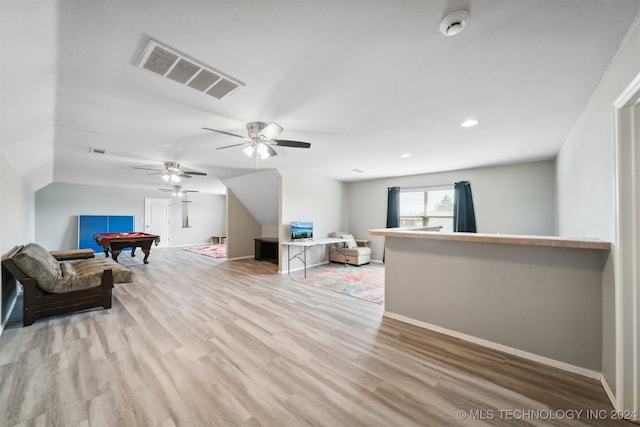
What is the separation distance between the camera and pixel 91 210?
8.31 m

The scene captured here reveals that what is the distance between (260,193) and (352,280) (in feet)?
11.0

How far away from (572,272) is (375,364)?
1856 mm

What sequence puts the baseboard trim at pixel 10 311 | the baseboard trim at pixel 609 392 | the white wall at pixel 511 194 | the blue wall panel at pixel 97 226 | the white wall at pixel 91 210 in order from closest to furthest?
1. the baseboard trim at pixel 609 392
2. the baseboard trim at pixel 10 311
3. the white wall at pixel 511 194
4. the white wall at pixel 91 210
5. the blue wall panel at pixel 97 226

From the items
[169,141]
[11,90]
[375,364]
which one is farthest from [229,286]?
[11,90]

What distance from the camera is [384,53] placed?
1609mm

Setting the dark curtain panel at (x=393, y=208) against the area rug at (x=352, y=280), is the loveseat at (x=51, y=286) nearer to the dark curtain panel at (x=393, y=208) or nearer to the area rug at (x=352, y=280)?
the area rug at (x=352, y=280)

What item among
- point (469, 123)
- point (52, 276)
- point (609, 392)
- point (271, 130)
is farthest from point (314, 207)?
point (609, 392)

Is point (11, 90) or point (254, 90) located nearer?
point (11, 90)

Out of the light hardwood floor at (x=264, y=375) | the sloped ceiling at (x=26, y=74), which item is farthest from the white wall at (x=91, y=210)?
the light hardwood floor at (x=264, y=375)

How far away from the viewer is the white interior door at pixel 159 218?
939cm

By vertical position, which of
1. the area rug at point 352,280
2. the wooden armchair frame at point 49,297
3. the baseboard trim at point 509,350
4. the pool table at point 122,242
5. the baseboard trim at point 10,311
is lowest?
Result: the area rug at point 352,280

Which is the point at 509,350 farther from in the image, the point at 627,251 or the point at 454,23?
the point at 454,23

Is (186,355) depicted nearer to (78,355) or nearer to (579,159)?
(78,355)

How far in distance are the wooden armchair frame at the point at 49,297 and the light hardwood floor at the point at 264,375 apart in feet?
0.43
